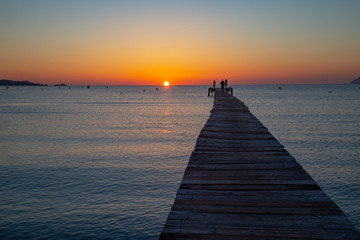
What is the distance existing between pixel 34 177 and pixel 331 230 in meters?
10.5

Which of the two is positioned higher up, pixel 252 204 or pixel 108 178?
pixel 252 204

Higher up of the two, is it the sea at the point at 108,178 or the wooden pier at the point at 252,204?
the wooden pier at the point at 252,204

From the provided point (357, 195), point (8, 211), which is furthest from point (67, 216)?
point (357, 195)

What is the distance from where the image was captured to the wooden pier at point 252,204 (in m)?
3.36

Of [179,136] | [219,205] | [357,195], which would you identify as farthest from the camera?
[179,136]

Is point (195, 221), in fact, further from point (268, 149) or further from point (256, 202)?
point (268, 149)

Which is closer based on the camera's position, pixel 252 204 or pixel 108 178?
pixel 252 204

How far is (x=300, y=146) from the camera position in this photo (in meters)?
17.2

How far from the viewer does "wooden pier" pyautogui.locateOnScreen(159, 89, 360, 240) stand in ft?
11.0

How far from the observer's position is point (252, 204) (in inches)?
163

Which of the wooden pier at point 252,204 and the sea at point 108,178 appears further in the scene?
the sea at point 108,178

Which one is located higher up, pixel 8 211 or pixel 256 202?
pixel 256 202

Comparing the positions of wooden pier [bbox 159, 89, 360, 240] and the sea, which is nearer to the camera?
wooden pier [bbox 159, 89, 360, 240]

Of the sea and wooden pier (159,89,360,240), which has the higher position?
wooden pier (159,89,360,240)
